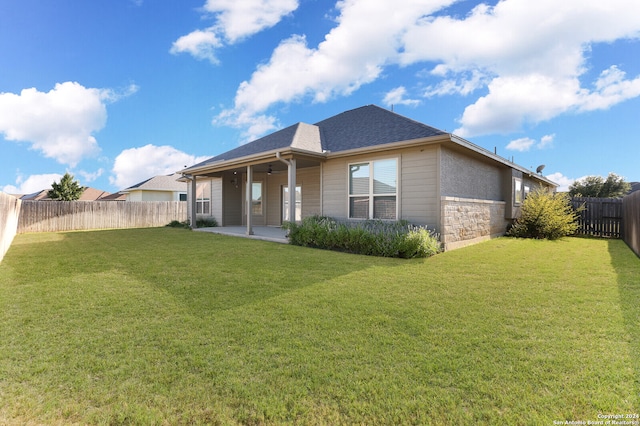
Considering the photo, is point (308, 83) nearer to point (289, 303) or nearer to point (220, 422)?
point (289, 303)

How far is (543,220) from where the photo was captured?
11.6 meters

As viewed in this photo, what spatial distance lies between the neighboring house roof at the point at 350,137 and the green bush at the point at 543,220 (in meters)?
1.81

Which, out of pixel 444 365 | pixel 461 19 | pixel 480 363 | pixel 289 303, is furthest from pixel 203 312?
pixel 461 19

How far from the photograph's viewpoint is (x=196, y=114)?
11.5m

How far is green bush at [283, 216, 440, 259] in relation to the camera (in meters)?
7.14

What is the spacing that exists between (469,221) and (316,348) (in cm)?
836

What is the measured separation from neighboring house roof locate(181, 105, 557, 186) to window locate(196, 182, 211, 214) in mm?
2510

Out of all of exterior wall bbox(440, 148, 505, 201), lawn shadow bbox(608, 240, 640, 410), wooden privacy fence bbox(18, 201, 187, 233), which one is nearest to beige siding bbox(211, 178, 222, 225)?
wooden privacy fence bbox(18, 201, 187, 233)

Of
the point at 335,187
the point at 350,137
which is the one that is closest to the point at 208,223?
the point at 335,187

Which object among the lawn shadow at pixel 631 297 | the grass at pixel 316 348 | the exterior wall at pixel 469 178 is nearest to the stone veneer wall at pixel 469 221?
the exterior wall at pixel 469 178

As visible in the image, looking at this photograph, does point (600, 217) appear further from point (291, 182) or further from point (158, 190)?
point (158, 190)

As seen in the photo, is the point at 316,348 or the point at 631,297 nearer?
the point at 316,348

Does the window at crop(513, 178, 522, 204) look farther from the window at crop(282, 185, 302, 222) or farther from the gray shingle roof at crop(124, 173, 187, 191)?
the gray shingle roof at crop(124, 173, 187, 191)

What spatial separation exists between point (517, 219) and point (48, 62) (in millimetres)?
18162
